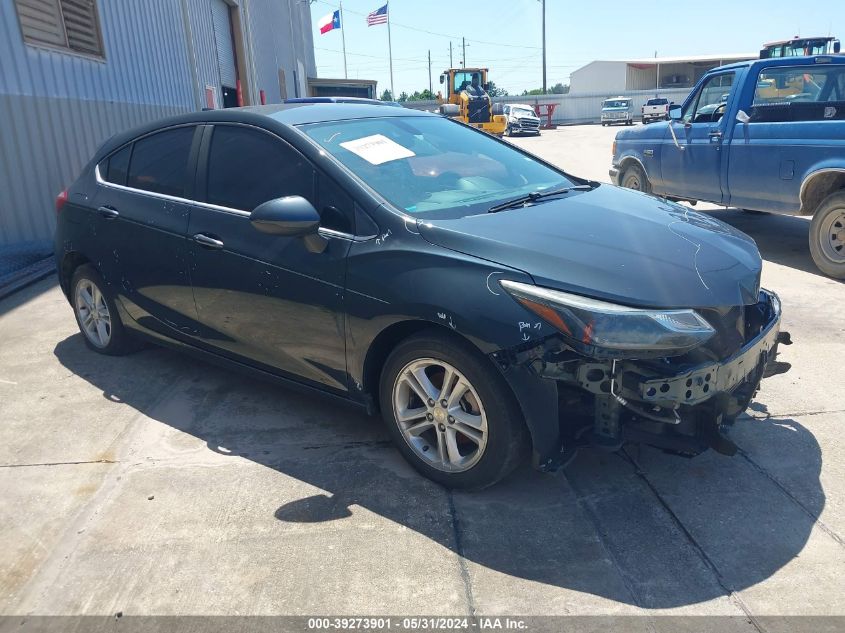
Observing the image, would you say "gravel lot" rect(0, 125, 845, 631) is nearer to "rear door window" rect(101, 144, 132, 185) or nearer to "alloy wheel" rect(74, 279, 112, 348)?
"alloy wheel" rect(74, 279, 112, 348)

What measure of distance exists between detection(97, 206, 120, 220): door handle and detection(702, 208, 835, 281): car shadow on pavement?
6286mm

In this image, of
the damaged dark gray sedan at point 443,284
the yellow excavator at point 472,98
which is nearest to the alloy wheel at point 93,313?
the damaged dark gray sedan at point 443,284

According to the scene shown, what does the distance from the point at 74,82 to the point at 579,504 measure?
346 inches

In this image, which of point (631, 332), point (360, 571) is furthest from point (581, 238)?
point (360, 571)

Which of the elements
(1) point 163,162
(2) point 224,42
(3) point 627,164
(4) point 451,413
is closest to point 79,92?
(1) point 163,162

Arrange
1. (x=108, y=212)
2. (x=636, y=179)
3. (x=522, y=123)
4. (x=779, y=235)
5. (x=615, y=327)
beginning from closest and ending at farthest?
1. (x=615, y=327)
2. (x=108, y=212)
3. (x=779, y=235)
4. (x=636, y=179)
5. (x=522, y=123)

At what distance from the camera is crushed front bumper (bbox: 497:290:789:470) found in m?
2.62

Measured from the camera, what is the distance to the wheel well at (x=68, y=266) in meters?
4.77

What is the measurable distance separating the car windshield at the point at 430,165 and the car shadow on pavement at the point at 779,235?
14.1 ft

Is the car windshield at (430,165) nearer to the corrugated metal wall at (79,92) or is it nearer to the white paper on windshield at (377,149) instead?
the white paper on windshield at (377,149)

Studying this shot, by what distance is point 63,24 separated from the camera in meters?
8.78

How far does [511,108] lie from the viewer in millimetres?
37250

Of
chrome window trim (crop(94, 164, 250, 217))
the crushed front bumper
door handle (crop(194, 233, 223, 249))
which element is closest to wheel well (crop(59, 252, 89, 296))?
chrome window trim (crop(94, 164, 250, 217))

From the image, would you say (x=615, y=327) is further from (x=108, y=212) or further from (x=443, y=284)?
(x=108, y=212)
